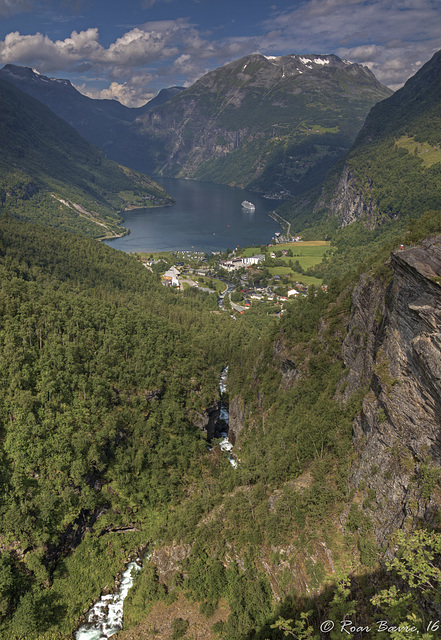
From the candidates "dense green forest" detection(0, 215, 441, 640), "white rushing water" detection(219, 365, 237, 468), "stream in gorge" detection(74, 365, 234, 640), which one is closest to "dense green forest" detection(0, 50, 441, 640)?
"dense green forest" detection(0, 215, 441, 640)

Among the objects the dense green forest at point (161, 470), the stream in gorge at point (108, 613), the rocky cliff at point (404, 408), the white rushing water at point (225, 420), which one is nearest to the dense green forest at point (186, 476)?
the dense green forest at point (161, 470)

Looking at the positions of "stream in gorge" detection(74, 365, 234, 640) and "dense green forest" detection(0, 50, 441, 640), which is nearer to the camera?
"dense green forest" detection(0, 50, 441, 640)

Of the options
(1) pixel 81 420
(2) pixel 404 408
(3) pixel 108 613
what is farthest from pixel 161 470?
(2) pixel 404 408

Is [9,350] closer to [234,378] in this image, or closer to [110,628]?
[110,628]

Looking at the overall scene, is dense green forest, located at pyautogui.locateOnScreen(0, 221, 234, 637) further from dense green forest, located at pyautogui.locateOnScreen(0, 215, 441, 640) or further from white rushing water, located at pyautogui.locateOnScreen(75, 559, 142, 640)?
white rushing water, located at pyautogui.locateOnScreen(75, 559, 142, 640)

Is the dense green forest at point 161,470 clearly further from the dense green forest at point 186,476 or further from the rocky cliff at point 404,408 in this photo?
the rocky cliff at point 404,408

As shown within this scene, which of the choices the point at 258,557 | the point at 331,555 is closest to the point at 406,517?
the point at 331,555
